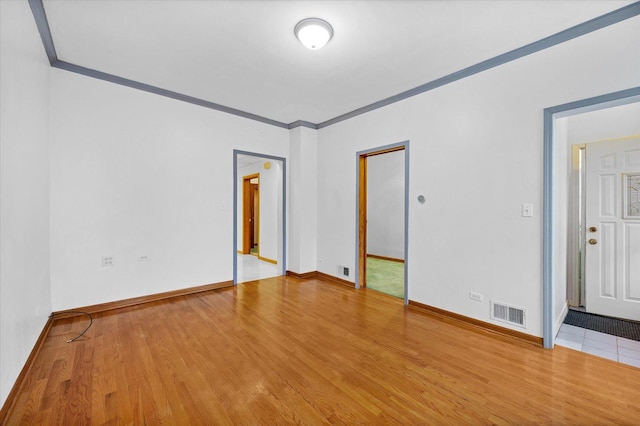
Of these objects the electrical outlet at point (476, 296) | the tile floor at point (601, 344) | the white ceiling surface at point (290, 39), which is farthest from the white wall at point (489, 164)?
the tile floor at point (601, 344)

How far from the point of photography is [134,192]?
10.9 ft

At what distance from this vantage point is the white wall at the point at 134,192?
291cm

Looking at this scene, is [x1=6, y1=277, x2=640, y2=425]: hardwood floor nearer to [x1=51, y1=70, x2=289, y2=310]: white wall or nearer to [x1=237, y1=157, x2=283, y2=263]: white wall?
[x1=51, y1=70, x2=289, y2=310]: white wall

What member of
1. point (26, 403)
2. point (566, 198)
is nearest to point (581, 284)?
point (566, 198)

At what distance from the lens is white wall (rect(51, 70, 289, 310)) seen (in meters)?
2.91

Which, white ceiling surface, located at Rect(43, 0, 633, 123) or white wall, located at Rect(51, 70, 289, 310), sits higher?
white ceiling surface, located at Rect(43, 0, 633, 123)

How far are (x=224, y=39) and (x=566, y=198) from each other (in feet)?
13.9

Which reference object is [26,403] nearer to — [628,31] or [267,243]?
[267,243]

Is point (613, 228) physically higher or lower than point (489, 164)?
lower

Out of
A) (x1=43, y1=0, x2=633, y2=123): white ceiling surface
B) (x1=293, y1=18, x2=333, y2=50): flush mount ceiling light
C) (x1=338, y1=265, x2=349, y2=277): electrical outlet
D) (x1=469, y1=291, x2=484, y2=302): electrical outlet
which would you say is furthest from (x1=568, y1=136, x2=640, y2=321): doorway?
(x1=293, y1=18, x2=333, y2=50): flush mount ceiling light

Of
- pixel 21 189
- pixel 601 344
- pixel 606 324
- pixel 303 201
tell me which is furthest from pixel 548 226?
pixel 21 189

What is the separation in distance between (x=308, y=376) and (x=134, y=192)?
299 centimetres

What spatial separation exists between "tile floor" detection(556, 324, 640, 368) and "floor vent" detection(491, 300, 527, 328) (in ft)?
1.20

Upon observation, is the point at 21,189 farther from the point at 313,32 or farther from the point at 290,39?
the point at 313,32
